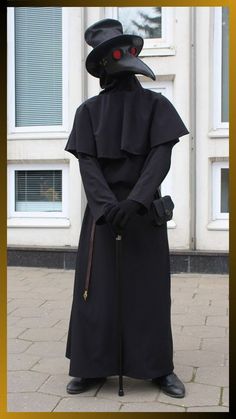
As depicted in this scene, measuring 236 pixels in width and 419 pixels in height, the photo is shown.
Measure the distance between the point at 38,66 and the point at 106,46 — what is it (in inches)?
186

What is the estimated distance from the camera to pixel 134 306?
3467mm

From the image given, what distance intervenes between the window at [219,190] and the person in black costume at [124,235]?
3920mm

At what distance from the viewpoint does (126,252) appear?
11.4 feet

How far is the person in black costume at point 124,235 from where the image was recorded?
11.3 ft

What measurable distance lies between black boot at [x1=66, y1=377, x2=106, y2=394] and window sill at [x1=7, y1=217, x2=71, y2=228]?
417 cm

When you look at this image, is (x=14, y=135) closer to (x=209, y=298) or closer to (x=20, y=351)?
(x=209, y=298)

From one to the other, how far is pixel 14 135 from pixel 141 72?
4741 millimetres

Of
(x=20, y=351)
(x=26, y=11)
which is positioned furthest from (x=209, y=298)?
(x=26, y=11)

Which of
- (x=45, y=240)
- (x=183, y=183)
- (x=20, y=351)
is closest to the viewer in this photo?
(x=20, y=351)

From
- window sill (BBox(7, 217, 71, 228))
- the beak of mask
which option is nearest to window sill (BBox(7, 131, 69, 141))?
window sill (BBox(7, 217, 71, 228))

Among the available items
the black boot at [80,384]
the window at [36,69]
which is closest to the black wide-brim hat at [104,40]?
the black boot at [80,384]

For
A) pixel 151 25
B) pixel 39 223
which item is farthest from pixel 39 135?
pixel 151 25

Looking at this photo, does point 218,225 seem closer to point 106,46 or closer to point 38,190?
point 38,190

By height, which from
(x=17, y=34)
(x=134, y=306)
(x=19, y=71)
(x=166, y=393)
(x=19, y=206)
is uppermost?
(x=17, y=34)
